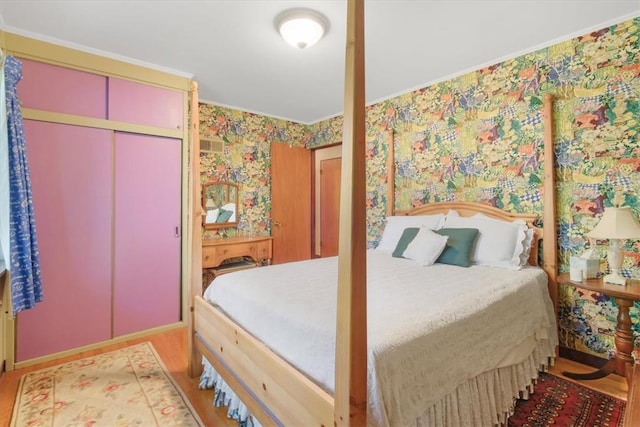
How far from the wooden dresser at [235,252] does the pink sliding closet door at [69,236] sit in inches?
37.9

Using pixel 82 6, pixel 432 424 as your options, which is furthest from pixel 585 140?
pixel 82 6

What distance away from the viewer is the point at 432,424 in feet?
3.87

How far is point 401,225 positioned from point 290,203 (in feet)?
6.40

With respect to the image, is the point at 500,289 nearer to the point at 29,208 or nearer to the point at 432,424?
the point at 432,424

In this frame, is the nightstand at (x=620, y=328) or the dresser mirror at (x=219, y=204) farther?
the dresser mirror at (x=219, y=204)

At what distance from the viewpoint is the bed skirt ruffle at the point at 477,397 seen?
4.11ft

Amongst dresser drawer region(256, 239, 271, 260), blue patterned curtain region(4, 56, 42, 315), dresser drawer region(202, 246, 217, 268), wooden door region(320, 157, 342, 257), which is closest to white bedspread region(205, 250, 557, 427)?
blue patterned curtain region(4, 56, 42, 315)

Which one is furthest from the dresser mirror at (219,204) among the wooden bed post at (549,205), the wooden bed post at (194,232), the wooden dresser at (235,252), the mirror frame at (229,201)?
the wooden bed post at (549,205)

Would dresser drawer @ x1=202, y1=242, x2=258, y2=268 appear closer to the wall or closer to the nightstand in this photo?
the wall

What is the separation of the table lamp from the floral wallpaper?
238 mm

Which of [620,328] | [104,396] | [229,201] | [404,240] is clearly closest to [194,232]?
[104,396]

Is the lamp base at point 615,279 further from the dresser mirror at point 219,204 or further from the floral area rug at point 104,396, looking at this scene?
the dresser mirror at point 219,204

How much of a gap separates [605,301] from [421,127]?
2149mm

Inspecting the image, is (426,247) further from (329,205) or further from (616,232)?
(329,205)
